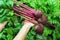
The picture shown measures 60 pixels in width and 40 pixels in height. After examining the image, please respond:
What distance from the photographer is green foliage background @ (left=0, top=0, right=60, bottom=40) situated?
2086mm

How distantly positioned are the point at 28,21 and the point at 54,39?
0.29m

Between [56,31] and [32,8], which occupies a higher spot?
[32,8]

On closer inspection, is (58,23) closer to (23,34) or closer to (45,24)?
(45,24)

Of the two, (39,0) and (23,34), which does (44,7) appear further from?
(23,34)

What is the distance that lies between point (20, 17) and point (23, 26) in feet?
0.36

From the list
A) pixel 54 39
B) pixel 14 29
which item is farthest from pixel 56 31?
pixel 14 29

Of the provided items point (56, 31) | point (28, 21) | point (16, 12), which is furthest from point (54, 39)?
point (16, 12)

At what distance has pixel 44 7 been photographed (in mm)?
2148

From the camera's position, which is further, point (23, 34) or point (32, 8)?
point (32, 8)

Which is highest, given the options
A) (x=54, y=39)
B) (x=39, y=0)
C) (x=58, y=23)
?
(x=39, y=0)

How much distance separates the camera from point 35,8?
215cm

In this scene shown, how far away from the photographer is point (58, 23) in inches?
83.4

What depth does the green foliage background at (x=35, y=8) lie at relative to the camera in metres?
2.09

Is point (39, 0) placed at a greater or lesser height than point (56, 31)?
greater
